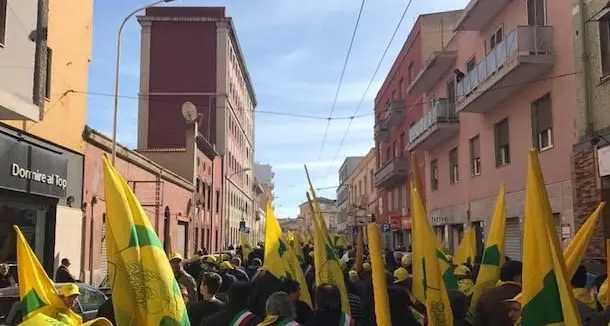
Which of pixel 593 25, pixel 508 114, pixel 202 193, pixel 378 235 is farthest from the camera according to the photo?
pixel 202 193

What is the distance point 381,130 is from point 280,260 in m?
34.1

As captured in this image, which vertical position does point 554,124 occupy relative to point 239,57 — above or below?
below

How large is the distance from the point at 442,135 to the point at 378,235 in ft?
70.7

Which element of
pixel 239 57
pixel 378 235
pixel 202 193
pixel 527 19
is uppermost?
pixel 239 57

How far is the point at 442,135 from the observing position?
2609 centimetres

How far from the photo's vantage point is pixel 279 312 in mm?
4918

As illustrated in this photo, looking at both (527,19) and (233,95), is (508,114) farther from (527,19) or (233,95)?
(233,95)

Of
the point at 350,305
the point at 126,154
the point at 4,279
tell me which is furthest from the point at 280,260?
the point at 126,154

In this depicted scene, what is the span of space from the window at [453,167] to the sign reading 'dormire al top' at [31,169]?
1500 centimetres

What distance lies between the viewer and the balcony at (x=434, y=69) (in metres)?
25.2

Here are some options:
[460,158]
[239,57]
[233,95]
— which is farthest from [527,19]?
[239,57]

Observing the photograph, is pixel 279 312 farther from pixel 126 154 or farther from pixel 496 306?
pixel 126 154

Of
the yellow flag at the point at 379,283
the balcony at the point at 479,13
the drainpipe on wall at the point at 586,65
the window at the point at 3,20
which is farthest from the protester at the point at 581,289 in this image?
the balcony at the point at 479,13

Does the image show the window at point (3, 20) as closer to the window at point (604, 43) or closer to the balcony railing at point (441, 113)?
the window at point (604, 43)
